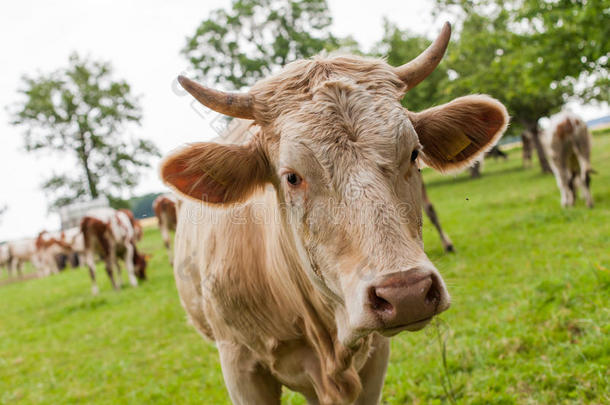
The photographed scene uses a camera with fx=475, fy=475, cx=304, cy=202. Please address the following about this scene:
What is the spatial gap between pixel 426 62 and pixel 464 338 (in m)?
2.77

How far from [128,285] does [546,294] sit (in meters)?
10.8

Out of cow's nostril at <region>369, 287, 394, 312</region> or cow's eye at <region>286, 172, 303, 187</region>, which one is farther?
cow's eye at <region>286, 172, 303, 187</region>

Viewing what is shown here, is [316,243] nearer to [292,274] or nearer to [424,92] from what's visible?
[292,274]

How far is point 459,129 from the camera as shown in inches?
89.0

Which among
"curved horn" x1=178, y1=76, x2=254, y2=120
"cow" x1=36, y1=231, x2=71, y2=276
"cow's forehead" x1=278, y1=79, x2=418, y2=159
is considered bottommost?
"cow" x1=36, y1=231, x2=71, y2=276

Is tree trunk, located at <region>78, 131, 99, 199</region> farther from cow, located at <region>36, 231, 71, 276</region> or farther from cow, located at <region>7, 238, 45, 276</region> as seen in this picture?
cow, located at <region>36, 231, 71, 276</region>

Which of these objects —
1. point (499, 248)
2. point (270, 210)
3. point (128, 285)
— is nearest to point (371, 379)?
point (270, 210)

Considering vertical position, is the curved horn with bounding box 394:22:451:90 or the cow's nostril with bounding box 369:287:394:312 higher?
the curved horn with bounding box 394:22:451:90

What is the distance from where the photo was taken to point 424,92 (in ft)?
81.8

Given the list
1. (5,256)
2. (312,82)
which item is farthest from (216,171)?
(5,256)

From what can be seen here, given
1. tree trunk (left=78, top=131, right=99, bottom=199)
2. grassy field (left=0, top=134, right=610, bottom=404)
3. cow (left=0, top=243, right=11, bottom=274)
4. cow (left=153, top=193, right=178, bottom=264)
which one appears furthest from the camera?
tree trunk (left=78, top=131, right=99, bottom=199)

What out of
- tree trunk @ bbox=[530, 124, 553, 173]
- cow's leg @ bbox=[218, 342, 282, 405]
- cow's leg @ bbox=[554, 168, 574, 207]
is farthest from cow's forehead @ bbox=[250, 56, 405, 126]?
tree trunk @ bbox=[530, 124, 553, 173]

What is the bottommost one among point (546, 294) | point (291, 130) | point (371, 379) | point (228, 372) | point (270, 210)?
point (546, 294)

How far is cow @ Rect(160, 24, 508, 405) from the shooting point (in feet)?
5.36
